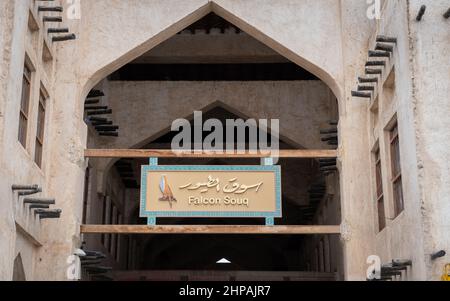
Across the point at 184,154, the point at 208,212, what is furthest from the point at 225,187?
the point at 184,154

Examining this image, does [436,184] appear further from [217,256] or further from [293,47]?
[217,256]

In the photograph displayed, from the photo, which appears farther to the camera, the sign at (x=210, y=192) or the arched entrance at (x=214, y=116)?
the arched entrance at (x=214, y=116)

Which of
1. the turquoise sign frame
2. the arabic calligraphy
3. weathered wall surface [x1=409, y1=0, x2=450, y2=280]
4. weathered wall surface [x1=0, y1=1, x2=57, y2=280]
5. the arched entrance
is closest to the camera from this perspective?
weathered wall surface [x1=409, y1=0, x2=450, y2=280]

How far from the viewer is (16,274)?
1303 cm

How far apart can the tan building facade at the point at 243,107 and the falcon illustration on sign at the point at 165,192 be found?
147 centimetres

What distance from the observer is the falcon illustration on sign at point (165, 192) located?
1412cm

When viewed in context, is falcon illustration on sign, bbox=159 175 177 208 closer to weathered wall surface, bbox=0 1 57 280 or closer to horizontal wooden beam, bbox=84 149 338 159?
horizontal wooden beam, bbox=84 149 338 159

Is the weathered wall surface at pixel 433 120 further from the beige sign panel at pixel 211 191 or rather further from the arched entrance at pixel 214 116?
the arched entrance at pixel 214 116

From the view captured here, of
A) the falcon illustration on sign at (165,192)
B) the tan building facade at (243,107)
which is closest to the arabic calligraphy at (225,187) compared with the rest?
the falcon illustration on sign at (165,192)

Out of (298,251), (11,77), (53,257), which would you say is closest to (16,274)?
(53,257)

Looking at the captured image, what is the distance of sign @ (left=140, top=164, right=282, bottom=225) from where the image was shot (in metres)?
14.1

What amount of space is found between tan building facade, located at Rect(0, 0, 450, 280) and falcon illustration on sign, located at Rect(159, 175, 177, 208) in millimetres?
1469

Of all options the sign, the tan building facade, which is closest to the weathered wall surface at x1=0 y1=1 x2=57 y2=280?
the tan building facade
